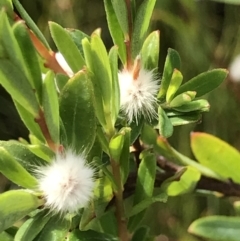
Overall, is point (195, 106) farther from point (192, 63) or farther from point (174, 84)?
point (192, 63)

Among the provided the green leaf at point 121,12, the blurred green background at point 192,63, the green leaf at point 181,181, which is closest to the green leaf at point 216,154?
the green leaf at point 181,181

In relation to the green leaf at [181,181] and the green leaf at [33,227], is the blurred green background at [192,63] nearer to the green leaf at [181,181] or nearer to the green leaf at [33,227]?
the green leaf at [181,181]

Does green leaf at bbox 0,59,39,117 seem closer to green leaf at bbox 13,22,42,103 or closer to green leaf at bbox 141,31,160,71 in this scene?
green leaf at bbox 13,22,42,103

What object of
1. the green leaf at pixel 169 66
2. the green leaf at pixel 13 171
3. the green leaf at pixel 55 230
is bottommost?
the green leaf at pixel 55 230

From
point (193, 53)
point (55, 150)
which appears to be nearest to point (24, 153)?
→ point (55, 150)

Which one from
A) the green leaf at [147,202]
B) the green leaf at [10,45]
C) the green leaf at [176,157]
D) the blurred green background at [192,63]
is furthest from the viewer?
the blurred green background at [192,63]

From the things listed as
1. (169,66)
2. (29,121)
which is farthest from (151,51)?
(29,121)
